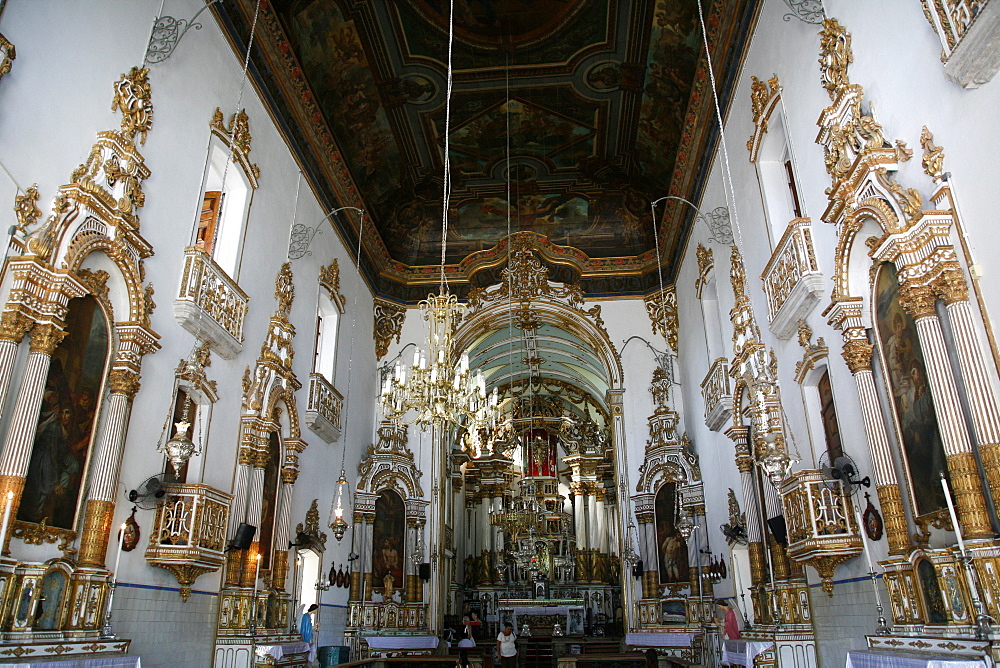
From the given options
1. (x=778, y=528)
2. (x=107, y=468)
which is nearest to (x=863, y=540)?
(x=778, y=528)

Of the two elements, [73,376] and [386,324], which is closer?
[73,376]

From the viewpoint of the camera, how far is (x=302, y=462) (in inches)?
495

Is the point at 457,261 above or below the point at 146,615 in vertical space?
above

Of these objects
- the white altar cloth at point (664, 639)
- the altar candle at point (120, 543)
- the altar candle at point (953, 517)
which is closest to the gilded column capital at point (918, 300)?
the altar candle at point (953, 517)

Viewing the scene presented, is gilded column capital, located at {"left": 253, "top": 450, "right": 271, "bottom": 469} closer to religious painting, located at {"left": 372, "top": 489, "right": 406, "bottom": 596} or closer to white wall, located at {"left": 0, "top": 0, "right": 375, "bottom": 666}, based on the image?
white wall, located at {"left": 0, "top": 0, "right": 375, "bottom": 666}

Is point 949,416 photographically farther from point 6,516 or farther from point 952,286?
point 6,516

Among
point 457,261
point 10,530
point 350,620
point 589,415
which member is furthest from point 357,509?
point 589,415

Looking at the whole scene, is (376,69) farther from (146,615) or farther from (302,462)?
(146,615)

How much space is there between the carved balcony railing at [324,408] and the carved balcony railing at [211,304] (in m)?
2.80

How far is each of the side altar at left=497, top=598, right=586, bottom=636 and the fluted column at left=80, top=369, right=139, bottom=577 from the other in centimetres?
1791

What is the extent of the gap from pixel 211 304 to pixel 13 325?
10.9 ft

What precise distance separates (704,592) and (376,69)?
42.4 feet

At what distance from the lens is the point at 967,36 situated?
470 centimetres

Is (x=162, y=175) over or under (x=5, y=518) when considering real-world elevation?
over
